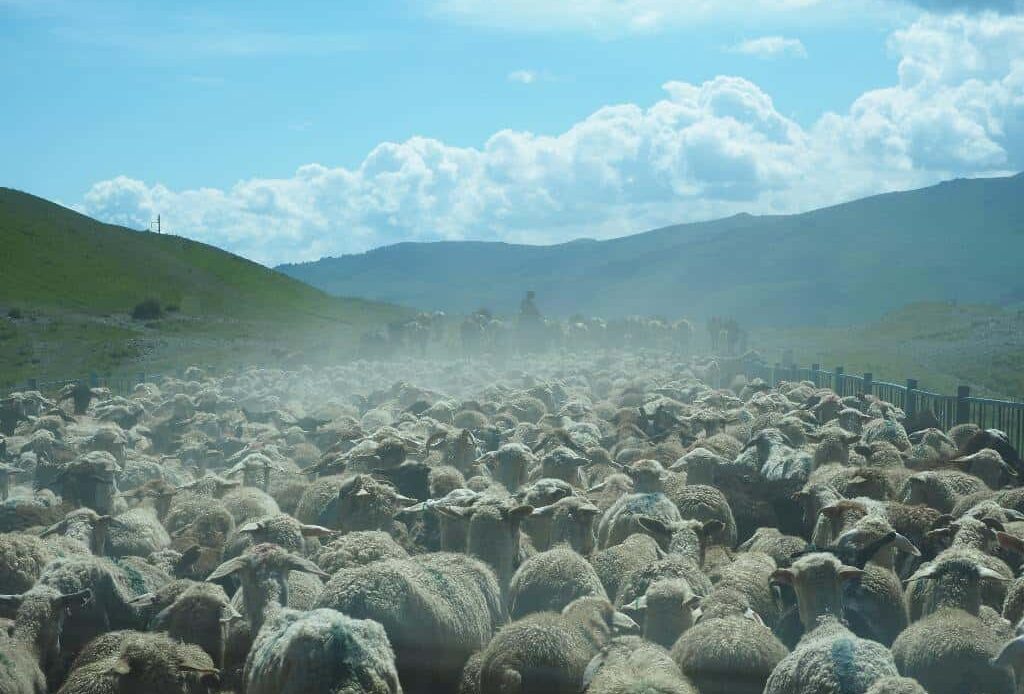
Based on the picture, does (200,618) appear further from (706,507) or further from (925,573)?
(706,507)

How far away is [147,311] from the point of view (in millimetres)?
59406

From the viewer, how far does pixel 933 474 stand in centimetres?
1070

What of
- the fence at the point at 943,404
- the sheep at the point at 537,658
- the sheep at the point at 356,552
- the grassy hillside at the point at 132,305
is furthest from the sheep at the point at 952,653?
the grassy hillside at the point at 132,305

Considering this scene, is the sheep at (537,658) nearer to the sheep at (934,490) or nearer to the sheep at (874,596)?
the sheep at (874,596)

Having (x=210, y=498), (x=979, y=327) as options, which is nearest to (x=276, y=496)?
(x=210, y=498)

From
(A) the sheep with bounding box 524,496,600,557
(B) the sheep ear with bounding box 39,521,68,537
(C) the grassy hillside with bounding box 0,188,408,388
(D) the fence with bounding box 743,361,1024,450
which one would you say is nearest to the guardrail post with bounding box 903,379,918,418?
(D) the fence with bounding box 743,361,1024,450

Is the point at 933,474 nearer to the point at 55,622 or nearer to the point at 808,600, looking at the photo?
the point at 808,600

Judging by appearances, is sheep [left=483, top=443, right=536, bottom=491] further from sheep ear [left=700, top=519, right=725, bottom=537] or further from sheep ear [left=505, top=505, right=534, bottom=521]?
sheep ear [left=505, top=505, right=534, bottom=521]

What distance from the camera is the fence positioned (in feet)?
53.5

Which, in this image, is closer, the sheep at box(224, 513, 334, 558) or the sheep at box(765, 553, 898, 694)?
the sheep at box(765, 553, 898, 694)

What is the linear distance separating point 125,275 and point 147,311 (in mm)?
13723

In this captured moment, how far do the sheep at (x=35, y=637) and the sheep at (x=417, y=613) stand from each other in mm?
1740

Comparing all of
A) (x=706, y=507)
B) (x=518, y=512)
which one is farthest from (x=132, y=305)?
(x=518, y=512)

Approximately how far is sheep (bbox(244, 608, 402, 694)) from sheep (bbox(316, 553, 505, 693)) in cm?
65
